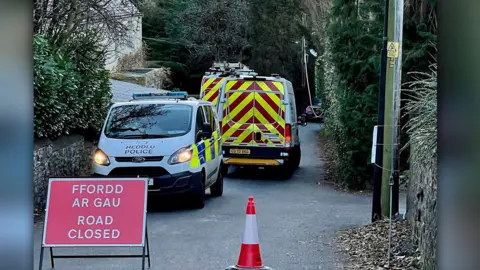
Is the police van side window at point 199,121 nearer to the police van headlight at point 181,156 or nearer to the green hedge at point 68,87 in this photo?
the police van headlight at point 181,156

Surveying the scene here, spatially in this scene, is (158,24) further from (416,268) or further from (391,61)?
(416,268)

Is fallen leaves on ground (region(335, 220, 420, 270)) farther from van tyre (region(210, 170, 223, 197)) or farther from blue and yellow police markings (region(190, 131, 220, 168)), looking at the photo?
van tyre (region(210, 170, 223, 197))

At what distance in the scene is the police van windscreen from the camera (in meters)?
11.8

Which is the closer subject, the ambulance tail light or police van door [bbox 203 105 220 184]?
police van door [bbox 203 105 220 184]

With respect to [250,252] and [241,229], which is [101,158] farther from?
[250,252]

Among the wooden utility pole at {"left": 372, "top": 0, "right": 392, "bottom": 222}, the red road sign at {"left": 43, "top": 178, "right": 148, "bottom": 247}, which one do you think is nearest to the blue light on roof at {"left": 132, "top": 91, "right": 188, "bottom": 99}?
the wooden utility pole at {"left": 372, "top": 0, "right": 392, "bottom": 222}

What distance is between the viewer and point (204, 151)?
12242mm

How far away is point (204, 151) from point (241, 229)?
248 centimetres

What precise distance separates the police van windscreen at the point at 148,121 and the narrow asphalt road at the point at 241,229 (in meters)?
1.37

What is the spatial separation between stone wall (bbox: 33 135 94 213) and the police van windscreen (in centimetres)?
106

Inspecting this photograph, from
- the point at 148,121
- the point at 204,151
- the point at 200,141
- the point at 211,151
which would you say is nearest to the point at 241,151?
the point at 211,151

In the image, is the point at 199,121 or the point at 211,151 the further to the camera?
the point at 211,151
